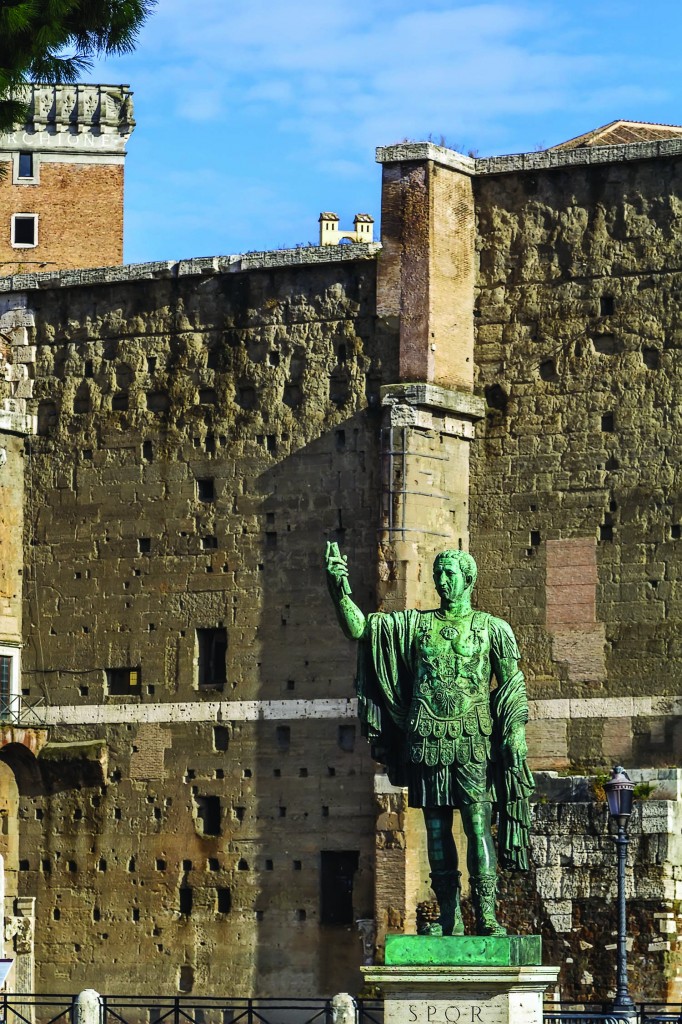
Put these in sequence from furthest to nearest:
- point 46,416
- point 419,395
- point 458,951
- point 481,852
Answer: point 46,416 → point 419,395 → point 481,852 → point 458,951

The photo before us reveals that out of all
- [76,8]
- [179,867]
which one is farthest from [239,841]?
[76,8]

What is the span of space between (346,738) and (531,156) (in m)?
9.26

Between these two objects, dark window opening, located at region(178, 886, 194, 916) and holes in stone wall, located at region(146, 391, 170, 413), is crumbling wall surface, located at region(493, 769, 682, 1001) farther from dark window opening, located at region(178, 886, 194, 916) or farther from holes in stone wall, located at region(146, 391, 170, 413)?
holes in stone wall, located at region(146, 391, 170, 413)

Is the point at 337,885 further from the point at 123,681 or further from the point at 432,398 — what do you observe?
the point at 432,398

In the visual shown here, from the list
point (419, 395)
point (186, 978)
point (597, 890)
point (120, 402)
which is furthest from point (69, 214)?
point (597, 890)

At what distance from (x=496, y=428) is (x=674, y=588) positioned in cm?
383

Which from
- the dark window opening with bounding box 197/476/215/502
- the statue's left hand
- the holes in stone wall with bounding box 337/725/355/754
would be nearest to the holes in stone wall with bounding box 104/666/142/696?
the dark window opening with bounding box 197/476/215/502

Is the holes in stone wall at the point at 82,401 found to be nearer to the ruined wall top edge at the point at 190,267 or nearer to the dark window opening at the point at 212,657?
the ruined wall top edge at the point at 190,267

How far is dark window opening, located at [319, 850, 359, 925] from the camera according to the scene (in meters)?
41.2

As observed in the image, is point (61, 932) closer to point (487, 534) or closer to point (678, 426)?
point (487, 534)

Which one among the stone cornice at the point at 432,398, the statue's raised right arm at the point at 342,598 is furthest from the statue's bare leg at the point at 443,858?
the stone cornice at the point at 432,398

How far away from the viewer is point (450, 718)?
1933 cm

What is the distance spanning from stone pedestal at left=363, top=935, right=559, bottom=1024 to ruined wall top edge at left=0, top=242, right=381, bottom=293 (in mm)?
24483

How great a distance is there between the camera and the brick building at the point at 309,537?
40688 mm
